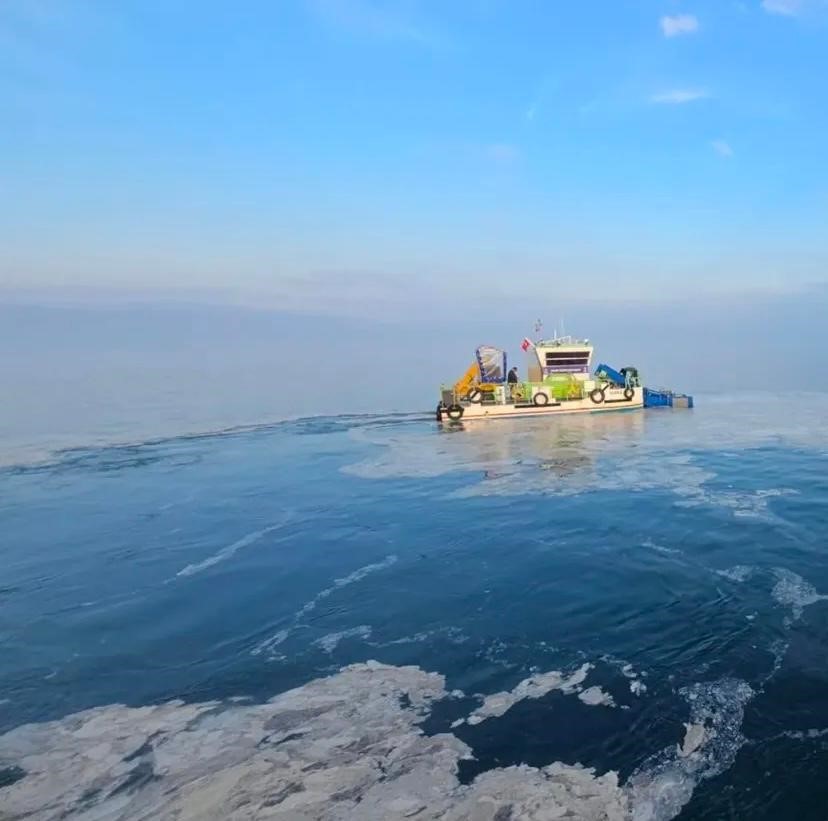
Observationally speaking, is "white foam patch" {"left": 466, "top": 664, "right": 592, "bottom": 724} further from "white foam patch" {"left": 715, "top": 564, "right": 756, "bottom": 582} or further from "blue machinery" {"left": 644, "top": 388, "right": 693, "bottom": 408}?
"blue machinery" {"left": 644, "top": 388, "right": 693, "bottom": 408}

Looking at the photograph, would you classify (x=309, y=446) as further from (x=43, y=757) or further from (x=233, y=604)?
(x=43, y=757)

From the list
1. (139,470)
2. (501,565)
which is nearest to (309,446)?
(139,470)

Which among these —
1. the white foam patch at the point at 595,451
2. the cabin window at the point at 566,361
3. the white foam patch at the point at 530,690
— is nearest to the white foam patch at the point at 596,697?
the white foam patch at the point at 530,690

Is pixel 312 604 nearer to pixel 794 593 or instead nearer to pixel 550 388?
pixel 794 593

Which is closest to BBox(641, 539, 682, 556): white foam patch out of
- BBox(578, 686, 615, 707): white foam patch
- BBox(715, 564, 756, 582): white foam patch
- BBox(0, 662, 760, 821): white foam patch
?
BBox(715, 564, 756, 582): white foam patch

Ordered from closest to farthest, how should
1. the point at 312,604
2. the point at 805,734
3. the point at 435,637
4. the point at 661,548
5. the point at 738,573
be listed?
the point at 805,734, the point at 435,637, the point at 312,604, the point at 738,573, the point at 661,548

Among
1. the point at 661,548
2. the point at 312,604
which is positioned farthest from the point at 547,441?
the point at 312,604
